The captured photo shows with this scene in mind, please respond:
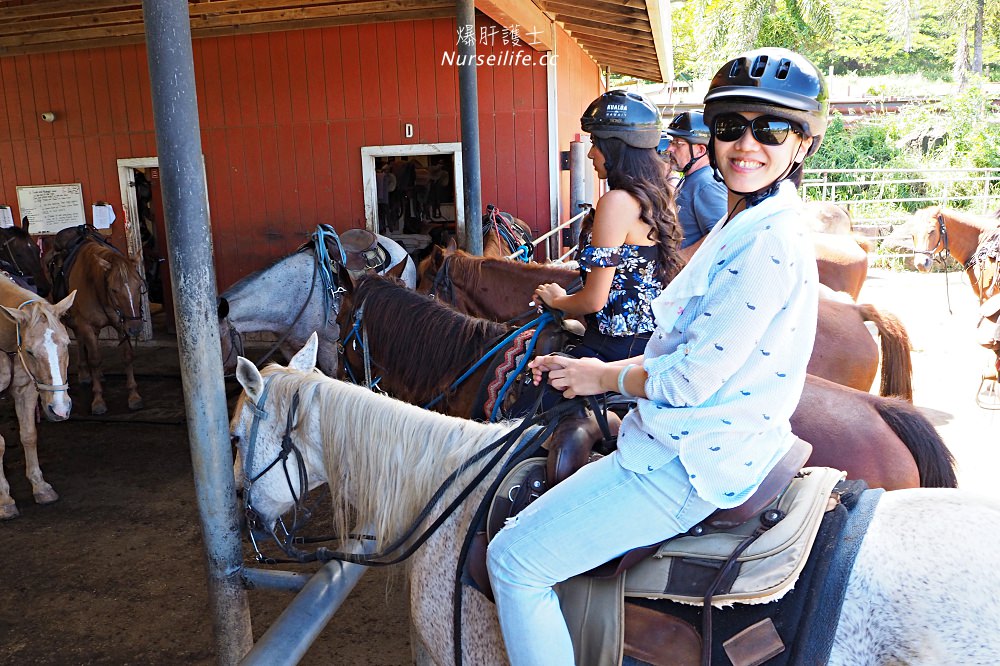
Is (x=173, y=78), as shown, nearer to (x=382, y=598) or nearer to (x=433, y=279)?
(x=382, y=598)

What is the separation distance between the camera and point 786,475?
57.8 inches

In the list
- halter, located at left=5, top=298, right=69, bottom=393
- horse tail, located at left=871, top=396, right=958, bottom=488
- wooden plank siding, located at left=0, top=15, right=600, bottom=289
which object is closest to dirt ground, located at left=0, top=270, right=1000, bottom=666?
halter, located at left=5, top=298, right=69, bottom=393

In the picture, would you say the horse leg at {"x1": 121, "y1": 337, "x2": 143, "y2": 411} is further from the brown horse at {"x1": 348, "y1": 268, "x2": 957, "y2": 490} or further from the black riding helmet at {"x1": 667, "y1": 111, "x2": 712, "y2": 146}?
the black riding helmet at {"x1": 667, "y1": 111, "x2": 712, "y2": 146}

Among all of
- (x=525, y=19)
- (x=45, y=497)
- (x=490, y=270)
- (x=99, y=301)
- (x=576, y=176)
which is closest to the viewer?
(x=45, y=497)

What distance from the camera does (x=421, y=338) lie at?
327 cm

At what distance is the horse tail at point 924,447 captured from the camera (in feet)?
7.58

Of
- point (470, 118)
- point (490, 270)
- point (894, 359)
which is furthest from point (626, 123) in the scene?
point (470, 118)

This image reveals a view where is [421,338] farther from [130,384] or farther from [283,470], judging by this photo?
[130,384]

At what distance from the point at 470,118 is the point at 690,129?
1.71 m

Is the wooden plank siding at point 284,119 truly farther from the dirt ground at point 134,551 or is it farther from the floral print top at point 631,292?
the floral print top at point 631,292

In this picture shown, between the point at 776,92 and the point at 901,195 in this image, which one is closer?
the point at 776,92

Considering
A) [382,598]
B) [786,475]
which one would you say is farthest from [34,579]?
[786,475]

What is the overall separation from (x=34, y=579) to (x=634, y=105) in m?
4.00

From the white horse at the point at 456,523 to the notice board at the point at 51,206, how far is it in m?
8.81
